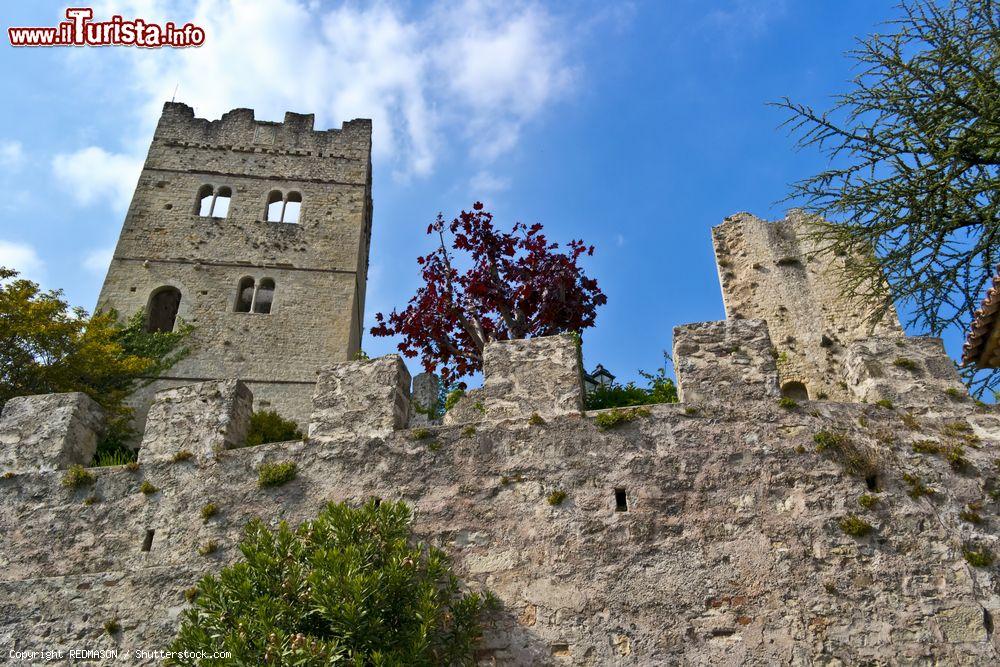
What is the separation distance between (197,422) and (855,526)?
5.61m

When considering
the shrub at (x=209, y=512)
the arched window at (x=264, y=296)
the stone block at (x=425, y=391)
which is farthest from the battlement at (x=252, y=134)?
the shrub at (x=209, y=512)

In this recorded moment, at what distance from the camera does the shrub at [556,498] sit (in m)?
6.47

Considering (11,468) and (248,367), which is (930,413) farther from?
(248,367)

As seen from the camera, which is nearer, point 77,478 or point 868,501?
point 868,501

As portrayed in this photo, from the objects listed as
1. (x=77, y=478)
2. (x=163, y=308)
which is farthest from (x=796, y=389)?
(x=163, y=308)

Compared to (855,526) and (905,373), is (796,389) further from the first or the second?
Answer: (855,526)

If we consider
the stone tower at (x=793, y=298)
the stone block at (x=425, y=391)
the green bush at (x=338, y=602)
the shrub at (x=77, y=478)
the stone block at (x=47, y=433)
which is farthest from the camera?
the stone block at (x=425, y=391)

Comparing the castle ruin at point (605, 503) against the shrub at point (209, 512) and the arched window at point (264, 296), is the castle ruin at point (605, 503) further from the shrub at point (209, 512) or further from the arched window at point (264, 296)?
the arched window at point (264, 296)

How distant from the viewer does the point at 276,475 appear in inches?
276

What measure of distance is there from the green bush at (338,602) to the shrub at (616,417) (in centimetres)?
169

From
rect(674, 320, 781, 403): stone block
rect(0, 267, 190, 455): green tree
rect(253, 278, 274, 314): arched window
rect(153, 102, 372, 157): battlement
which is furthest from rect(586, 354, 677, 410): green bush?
rect(153, 102, 372, 157): battlement

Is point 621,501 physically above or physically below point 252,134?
below

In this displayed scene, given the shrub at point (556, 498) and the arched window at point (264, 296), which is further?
the arched window at point (264, 296)

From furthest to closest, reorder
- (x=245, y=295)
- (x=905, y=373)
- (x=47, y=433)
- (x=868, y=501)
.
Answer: (x=245, y=295) < (x=47, y=433) < (x=905, y=373) < (x=868, y=501)
